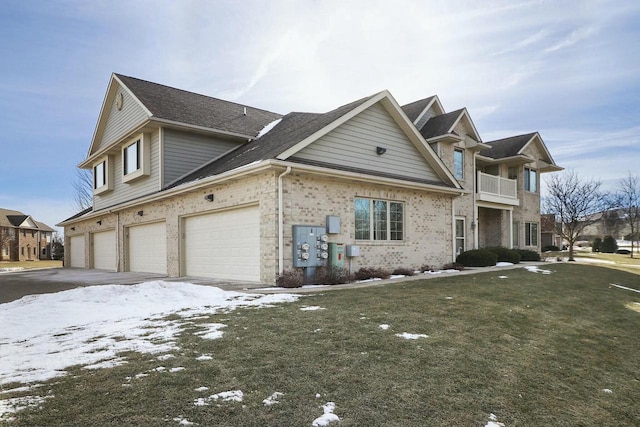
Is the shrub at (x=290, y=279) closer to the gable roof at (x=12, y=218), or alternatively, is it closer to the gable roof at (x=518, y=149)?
Answer: the gable roof at (x=518, y=149)

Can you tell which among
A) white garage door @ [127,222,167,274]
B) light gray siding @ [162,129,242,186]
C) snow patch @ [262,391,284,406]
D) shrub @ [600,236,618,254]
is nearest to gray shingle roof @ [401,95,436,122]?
light gray siding @ [162,129,242,186]

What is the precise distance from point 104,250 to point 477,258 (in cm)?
1868

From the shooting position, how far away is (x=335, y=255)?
12008mm

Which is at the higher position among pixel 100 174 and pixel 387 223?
pixel 100 174

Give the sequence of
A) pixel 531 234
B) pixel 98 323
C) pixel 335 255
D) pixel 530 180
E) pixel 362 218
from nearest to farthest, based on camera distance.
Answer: pixel 98 323
pixel 335 255
pixel 362 218
pixel 531 234
pixel 530 180

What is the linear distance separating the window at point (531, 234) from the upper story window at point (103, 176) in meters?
23.3

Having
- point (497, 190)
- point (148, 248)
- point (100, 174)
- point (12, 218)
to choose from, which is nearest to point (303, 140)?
point (148, 248)

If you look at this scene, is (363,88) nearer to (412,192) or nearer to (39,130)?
(412,192)

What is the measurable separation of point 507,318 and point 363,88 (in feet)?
67.4

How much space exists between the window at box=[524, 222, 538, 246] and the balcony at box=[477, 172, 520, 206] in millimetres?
2135

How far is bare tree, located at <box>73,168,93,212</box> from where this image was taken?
4104 cm

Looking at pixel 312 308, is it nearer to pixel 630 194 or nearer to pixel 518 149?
pixel 518 149

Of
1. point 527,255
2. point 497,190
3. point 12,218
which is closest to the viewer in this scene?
point 527,255

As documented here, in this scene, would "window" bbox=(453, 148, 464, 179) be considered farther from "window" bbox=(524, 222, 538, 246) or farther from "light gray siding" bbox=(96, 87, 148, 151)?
"light gray siding" bbox=(96, 87, 148, 151)
